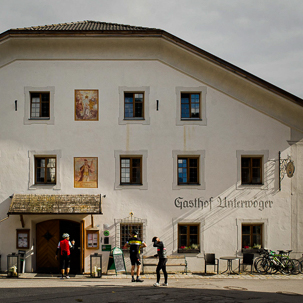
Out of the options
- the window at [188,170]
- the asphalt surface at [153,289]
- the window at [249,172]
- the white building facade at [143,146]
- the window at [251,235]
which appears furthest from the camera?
the window at [249,172]

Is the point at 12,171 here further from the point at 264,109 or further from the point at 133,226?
the point at 264,109

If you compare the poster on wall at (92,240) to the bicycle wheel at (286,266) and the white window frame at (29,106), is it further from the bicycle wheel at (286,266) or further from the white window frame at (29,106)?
the bicycle wheel at (286,266)

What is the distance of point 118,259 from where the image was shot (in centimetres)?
1648

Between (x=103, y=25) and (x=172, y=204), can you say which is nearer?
(x=172, y=204)

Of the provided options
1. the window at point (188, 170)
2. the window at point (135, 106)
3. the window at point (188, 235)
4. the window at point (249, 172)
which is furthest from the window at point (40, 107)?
the window at point (249, 172)

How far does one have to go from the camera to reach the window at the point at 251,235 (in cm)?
1750

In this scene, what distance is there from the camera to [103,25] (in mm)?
19250

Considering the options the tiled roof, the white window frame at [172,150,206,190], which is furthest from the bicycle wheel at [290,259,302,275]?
the tiled roof

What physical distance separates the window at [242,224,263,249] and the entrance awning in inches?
241

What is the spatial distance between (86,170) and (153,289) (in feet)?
20.8

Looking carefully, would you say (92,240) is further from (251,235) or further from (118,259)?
(251,235)

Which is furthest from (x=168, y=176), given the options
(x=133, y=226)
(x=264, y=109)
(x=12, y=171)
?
(x=12, y=171)

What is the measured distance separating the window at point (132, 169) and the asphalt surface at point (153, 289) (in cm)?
397

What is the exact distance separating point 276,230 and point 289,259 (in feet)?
4.09
